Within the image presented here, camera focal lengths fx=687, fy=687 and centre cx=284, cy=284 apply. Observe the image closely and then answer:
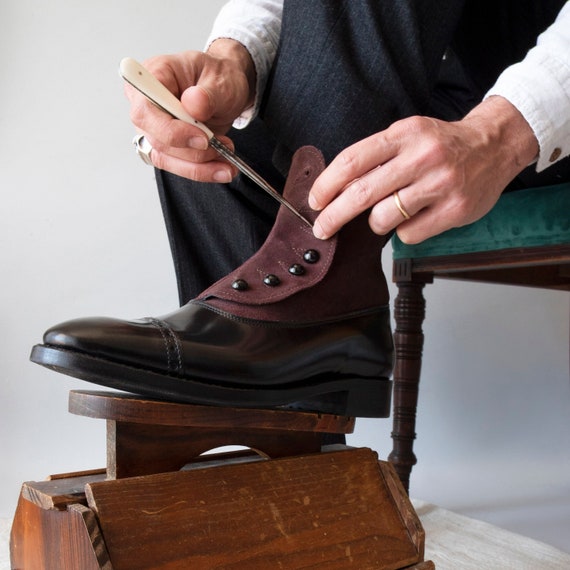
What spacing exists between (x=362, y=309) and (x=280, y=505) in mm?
200

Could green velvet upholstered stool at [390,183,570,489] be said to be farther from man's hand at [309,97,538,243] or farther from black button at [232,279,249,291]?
black button at [232,279,249,291]

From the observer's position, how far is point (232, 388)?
0.57 m

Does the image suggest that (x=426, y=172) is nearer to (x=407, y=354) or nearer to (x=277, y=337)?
(x=277, y=337)

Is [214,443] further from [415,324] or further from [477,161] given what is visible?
[415,324]

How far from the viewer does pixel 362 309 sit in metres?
0.67

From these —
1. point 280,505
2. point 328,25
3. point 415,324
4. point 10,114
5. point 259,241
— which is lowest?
point 280,505

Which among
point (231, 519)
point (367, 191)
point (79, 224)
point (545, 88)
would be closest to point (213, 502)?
point (231, 519)

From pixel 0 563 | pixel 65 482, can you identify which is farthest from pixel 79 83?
pixel 65 482

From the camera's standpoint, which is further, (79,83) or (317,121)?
(79,83)

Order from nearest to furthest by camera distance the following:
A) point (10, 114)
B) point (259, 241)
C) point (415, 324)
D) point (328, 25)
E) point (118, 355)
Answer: point (118, 355) → point (328, 25) → point (259, 241) → point (415, 324) → point (10, 114)

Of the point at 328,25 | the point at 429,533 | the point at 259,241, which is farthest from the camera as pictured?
the point at 429,533

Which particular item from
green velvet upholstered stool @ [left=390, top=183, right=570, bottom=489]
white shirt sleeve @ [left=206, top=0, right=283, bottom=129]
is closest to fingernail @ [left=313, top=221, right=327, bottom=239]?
white shirt sleeve @ [left=206, top=0, right=283, bottom=129]

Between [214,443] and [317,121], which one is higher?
[317,121]

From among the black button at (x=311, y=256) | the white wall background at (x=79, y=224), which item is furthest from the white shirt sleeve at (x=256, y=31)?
the white wall background at (x=79, y=224)
